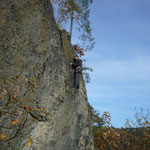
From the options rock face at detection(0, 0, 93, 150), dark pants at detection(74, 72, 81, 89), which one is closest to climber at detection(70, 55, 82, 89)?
dark pants at detection(74, 72, 81, 89)

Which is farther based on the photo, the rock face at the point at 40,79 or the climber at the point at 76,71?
the climber at the point at 76,71

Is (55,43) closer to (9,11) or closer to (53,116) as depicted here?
(9,11)

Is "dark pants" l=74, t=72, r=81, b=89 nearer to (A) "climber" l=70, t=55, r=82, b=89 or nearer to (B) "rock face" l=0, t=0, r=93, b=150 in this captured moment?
(A) "climber" l=70, t=55, r=82, b=89

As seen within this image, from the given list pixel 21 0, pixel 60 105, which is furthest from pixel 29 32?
pixel 60 105

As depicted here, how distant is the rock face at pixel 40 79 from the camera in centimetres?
737

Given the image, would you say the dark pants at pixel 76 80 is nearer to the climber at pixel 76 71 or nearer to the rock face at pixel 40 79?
the climber at pixel 76 71

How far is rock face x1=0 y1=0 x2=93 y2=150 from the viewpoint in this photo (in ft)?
24.2

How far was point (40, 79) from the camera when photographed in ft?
26.8

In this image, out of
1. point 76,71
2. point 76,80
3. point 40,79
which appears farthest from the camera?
point 76,71

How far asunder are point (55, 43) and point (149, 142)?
40.9 feet

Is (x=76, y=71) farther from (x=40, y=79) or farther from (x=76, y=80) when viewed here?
(x=40, y=79)

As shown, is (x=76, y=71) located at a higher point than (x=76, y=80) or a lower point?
higher

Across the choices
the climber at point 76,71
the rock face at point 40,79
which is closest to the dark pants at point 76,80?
the climber at point 76,71

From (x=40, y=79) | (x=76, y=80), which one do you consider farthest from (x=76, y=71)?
(x=40, y=79)
